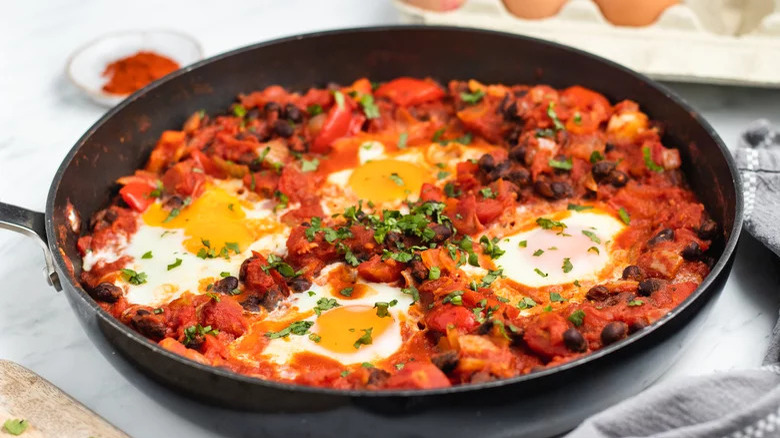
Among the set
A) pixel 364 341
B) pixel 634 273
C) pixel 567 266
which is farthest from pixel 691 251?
pixel 364 341

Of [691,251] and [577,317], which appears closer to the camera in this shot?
[577,317]

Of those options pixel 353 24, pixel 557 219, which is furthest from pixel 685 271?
pixel 353 24

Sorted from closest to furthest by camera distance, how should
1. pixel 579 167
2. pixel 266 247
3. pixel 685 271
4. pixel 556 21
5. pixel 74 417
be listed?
pixel 74 417, pixel 685 271, pixel 266 247, pixel 579 167, pixel 556 21

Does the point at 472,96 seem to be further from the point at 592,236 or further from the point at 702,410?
the point at 702,410

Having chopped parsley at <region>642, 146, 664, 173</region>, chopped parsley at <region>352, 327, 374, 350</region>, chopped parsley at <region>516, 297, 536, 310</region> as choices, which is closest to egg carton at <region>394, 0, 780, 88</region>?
chopped parsley at <region>642, 146, 664, 173</region>

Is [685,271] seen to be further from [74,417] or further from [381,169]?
[74,417]

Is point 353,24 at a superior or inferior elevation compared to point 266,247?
superior
